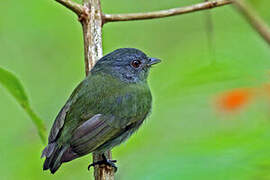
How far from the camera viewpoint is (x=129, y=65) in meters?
4.36

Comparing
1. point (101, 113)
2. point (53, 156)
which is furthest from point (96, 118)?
point (53, 156)

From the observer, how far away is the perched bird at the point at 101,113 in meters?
3.31

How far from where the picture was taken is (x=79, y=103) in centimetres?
365

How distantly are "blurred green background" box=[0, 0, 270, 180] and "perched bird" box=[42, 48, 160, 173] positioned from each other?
0.15 m

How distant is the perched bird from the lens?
3.31 metres

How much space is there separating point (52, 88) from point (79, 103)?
95.0 inches

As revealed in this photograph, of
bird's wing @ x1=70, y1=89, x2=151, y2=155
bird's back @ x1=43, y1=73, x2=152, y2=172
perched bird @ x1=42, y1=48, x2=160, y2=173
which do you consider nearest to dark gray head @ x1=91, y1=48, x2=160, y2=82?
perched bird @ x1=42, y1=48, x2=160, y2=173

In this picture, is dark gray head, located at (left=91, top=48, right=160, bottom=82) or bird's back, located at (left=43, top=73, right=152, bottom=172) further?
dark gray head, located at (left=91, top=48, right=160, bottom=82)

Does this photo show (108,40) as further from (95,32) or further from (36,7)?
(95,32)

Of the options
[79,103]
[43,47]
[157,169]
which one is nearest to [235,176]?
[157,169]

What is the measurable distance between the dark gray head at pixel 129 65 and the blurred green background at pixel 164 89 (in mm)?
272

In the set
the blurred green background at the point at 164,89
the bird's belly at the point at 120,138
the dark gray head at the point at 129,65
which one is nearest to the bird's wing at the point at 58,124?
the blurred green background at the point at 164,89

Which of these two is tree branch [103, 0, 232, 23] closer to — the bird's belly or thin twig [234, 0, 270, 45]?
the bird's belly

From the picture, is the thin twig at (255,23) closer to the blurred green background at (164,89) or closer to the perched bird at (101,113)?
the blurred green background at (164,89)
